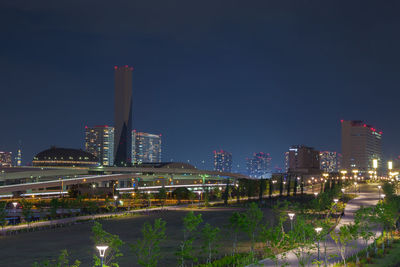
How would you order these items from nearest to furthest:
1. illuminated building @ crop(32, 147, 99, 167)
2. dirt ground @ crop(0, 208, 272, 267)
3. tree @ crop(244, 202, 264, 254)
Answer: dirt ground @ crop(0, 208, 272, 267), tree @ crop(244, 202, 264, 254), illuminated building @ crop(32, 147, 99, 167)

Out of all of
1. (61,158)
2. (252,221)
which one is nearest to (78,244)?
(252,221)

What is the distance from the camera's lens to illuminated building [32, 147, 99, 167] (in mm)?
180000

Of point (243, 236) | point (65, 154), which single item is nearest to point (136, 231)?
point (243, 236)

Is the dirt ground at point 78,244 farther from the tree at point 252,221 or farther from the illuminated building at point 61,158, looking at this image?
the illuminated building at point 61,158

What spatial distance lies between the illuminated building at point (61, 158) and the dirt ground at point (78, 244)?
138756 mm

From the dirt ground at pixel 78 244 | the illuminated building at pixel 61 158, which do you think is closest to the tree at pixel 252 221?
the dirt ground at pixel 78 244

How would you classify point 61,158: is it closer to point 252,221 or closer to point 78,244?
point 78,244

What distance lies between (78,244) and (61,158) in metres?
155

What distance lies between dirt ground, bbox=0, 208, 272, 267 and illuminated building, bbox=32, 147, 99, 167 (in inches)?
5463

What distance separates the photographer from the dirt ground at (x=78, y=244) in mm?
28562

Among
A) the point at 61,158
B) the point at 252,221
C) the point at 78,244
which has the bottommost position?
the point at 78,244

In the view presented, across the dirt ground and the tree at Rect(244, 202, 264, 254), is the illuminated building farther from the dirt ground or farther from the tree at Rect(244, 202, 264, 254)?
the tree at Rect(244, 202, 264, 254)

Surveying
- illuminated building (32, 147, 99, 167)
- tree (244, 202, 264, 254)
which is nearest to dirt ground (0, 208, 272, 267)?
tree (244, 202, 264, 254)

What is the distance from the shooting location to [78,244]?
34531 mm
